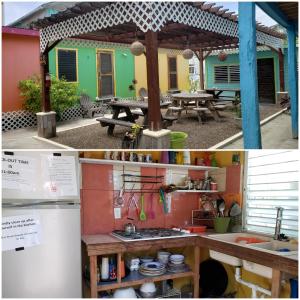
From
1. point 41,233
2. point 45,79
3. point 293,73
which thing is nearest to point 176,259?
point 41,233

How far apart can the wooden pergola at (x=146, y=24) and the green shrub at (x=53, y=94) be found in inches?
40.9

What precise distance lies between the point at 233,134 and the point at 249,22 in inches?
120

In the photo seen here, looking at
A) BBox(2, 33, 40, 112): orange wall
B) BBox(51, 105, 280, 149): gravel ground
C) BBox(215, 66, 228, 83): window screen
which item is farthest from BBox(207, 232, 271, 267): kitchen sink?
BBox(215, 66, 228, 83): window screen

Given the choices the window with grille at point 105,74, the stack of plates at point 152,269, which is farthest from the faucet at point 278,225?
the window with grille at point 105,74

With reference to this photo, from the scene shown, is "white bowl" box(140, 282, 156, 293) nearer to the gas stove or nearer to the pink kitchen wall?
the gas stove

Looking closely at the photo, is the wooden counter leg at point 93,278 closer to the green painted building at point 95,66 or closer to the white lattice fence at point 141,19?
the white lattice fence at point 141,19

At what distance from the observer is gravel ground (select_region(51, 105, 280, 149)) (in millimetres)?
5348

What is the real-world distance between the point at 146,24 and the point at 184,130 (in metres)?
2.60

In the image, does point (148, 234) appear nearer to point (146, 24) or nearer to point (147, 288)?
point (147, 288)

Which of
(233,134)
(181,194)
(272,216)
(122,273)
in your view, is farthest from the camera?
(233,134)

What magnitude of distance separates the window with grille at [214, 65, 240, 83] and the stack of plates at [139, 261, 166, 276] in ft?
30.1

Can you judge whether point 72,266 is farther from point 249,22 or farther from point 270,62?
point 270,62

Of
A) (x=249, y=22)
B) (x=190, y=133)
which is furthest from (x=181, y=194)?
(x=249, y=22)

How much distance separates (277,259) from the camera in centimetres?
271
